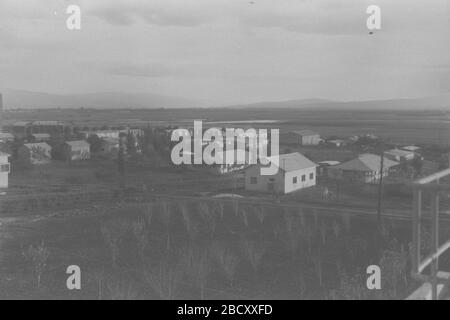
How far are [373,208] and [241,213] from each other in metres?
1.18

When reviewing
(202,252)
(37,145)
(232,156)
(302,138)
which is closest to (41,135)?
(37,145)

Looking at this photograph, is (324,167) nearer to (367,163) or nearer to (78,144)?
(367,163)

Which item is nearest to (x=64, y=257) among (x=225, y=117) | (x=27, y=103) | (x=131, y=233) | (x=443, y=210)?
(x=131, y=233)

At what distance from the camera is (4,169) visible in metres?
4.11

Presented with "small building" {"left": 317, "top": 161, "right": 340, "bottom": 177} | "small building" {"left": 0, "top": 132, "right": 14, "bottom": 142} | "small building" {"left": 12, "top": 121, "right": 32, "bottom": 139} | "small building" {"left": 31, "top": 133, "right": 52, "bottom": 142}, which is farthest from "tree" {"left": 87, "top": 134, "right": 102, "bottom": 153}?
"small building" {"left": 317, "top": 161, "right": 340, "bottom": 177}

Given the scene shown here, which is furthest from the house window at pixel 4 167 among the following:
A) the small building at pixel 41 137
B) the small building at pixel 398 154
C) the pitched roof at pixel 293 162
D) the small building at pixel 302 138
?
the small building at pixel 398 154

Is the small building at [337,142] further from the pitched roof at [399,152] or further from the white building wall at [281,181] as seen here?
the pitched roof at [399,152]

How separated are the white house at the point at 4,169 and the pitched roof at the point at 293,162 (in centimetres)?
232

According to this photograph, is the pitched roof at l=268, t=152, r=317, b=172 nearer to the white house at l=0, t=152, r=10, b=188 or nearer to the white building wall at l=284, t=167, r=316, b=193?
the white building wall at l=284, t=167, r=316, b=193

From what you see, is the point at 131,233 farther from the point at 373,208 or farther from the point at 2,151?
the point at 373,208

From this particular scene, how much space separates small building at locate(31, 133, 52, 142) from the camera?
4.14 meters

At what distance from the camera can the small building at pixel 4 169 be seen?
405 cm

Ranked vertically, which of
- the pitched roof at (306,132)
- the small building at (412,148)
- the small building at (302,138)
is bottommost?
the small building at (412,148)

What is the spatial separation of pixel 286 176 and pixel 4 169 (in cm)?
249
